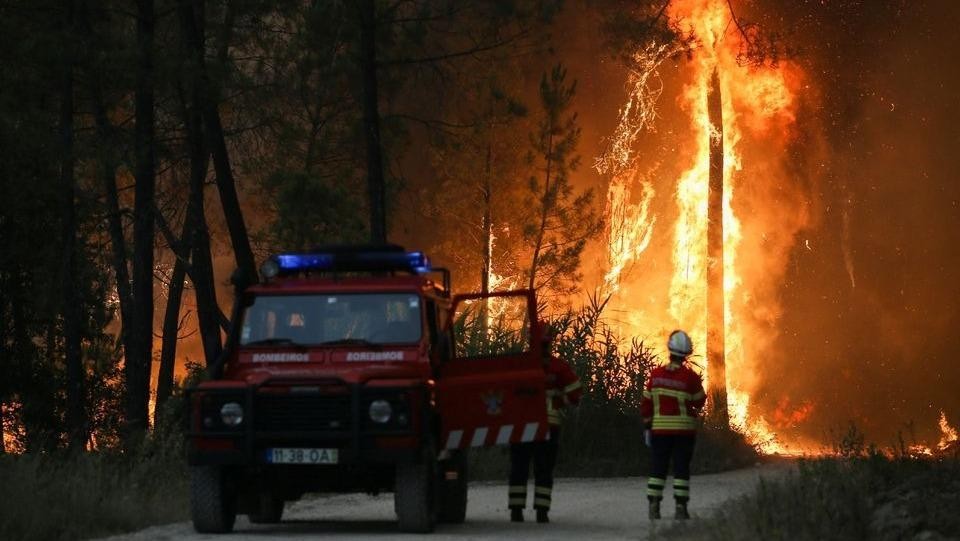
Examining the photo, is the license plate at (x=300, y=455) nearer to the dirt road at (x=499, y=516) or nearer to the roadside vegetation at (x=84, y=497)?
the dirt road at (x=499, y=516)

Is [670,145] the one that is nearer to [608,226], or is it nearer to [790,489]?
[608,226]

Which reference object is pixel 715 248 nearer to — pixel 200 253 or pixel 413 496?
pixel 200 253

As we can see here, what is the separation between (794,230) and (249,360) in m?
34.7

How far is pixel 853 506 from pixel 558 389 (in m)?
4.69

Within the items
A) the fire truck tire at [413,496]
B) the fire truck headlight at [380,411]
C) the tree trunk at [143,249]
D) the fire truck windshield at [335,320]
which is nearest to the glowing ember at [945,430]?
the tree trunk at [143,249]

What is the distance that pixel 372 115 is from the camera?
3102cm

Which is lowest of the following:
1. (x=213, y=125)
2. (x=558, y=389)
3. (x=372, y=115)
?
(x=558, y=389)

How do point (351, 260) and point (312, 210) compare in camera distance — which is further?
point (312, 210)

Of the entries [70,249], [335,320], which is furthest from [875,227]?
[335,320]

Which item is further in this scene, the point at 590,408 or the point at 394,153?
the point at 394,153

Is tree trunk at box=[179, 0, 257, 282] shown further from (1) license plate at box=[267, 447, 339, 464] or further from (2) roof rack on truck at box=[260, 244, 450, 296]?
(1) license plate at box=[267, 447, 339, 464]

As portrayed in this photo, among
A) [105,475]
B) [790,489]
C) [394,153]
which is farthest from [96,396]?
[790,489]

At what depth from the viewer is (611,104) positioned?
168 ft

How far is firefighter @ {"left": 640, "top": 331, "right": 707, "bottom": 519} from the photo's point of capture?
17547 mm
